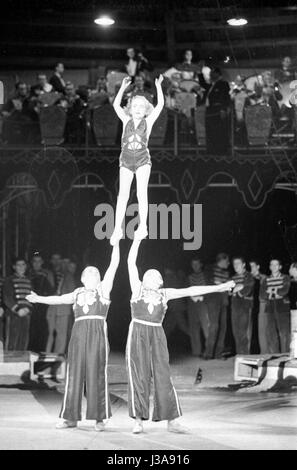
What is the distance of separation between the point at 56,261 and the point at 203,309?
4.98 feet

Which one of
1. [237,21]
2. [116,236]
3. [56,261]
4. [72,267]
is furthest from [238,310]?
[237,21]

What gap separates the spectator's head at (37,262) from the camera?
8695 millimetres

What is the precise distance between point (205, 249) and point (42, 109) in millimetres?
2039

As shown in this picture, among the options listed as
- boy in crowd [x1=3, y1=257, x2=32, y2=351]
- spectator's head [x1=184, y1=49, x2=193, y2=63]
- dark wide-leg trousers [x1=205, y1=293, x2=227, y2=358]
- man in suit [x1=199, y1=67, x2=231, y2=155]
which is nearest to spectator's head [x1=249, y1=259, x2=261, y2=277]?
dark wide-leg trousers [x1=205, y1=293, x2=227, y2=358]

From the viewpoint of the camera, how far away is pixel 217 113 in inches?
339

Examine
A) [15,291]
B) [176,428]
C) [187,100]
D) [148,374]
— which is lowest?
[176,428]

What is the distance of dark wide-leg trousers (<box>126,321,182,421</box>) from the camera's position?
20.3 ft

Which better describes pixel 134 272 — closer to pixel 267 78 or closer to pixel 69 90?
pixel 69 90

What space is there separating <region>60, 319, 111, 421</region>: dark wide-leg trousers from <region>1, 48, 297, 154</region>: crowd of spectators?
2.74 meters

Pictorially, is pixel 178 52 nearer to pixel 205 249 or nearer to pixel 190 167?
pixel 190 167

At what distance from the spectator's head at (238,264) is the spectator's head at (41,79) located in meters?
2.44

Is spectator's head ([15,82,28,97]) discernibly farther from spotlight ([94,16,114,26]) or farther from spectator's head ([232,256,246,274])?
spectator's head ([232,256,246,274])

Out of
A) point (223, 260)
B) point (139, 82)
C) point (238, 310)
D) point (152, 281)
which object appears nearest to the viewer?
point (152, 281)
